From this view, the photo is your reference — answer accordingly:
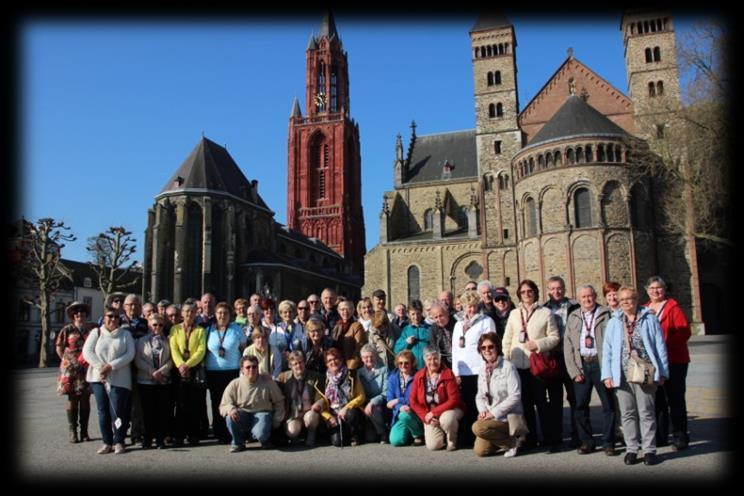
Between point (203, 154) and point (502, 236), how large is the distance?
2518cm

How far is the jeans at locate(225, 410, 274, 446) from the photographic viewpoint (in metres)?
8.21

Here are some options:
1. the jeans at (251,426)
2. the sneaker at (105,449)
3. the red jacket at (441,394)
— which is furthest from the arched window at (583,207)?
the sneaker at (105,449)

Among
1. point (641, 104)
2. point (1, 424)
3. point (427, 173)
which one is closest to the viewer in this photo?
point (1, 424)

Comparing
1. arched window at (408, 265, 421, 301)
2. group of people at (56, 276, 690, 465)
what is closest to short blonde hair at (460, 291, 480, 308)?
group of people at (56, 276, 690, 465)

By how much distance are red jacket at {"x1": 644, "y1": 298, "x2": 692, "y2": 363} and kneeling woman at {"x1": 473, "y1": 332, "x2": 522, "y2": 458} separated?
2023 mm

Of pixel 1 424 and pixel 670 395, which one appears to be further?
pixel 1 424

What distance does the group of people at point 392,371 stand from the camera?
747 centimetres

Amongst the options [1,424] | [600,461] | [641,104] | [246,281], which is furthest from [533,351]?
[246,281]

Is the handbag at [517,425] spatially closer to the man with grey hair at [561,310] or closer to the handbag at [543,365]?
the handbag at [543,365]

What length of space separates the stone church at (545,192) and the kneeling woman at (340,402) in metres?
21.8

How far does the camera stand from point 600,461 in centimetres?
702

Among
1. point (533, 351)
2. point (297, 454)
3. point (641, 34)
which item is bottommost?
point (297, 454)

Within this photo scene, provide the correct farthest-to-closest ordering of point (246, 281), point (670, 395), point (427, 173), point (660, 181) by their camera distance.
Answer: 1. point (427, 173)
2. point (246, 281)
3. point (660, 181)
4. point (670, 395)

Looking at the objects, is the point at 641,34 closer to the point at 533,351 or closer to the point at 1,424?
the point at 533,351
